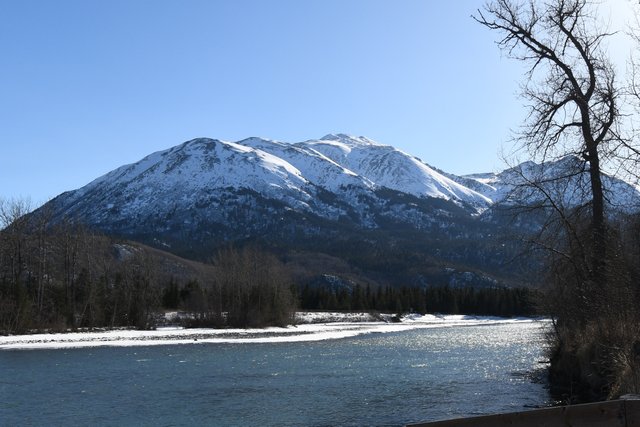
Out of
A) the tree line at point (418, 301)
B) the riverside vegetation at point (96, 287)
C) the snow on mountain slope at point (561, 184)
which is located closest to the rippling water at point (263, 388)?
the snow on mountain slope at point (561, 184)

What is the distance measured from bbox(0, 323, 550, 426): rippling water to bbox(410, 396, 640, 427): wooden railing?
1295 cm

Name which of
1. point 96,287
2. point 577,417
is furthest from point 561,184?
point 96,287

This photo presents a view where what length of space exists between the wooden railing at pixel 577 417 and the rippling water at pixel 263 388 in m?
13.0

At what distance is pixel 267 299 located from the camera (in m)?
97.6

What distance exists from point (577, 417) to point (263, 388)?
22448 mm

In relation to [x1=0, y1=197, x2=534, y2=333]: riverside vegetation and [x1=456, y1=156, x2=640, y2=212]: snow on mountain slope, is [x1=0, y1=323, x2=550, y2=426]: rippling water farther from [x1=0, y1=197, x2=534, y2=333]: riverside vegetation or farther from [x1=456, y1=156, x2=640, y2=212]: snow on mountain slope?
[x1=0, y1=197, x2=534, y2=333]: riverside vegetation

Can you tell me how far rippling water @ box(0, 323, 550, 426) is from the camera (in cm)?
2048

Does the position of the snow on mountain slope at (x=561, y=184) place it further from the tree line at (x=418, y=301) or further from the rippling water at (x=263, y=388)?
the tree line at (x=418, y=301)

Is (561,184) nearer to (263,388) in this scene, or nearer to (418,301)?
(263,388)

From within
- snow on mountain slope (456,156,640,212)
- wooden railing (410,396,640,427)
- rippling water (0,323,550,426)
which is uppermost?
snow on mountain slope (456,156,640,212)

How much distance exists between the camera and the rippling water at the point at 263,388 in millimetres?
20484

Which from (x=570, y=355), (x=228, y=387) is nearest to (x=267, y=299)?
(x=228, y=387)

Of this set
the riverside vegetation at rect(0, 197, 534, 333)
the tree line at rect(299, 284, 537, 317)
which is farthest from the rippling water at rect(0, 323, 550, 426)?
the tree line at rect(299, 284, 537, 317)

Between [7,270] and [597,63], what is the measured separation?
74.6 meters
